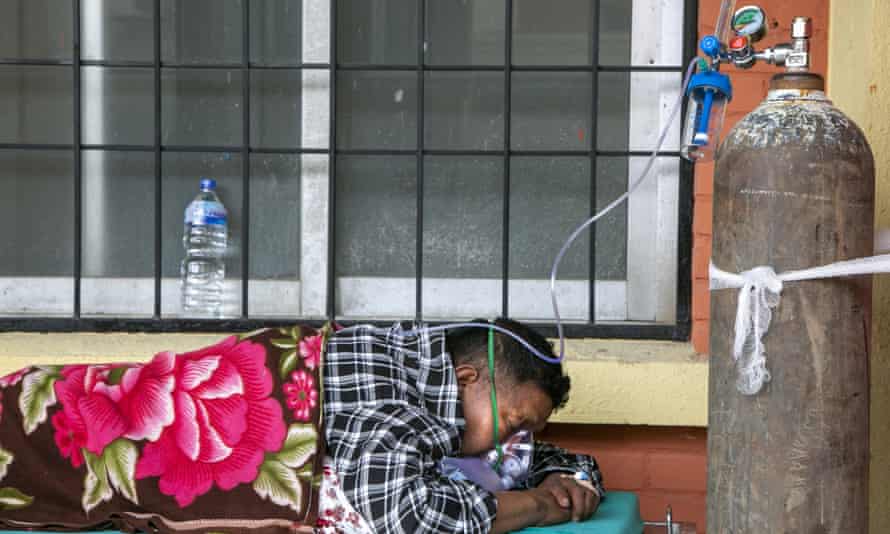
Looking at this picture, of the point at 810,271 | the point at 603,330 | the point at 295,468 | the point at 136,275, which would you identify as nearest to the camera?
the point at 810,271

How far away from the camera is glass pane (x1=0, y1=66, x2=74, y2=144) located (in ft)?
11.1

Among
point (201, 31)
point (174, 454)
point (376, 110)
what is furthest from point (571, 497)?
point (201, 31)

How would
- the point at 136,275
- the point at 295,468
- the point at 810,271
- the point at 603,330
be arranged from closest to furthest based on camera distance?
the point at 810,271, the point at 295,468, the point at 603,330, the point at 136,275

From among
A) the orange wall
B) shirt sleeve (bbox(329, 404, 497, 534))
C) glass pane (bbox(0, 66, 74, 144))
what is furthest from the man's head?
glass pane (bbox(0, 66, 74, 144))

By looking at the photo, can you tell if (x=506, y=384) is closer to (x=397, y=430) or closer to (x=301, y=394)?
(x=397, y=430)

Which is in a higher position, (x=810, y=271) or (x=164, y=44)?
(x=164, y=44)

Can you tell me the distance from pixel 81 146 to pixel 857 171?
216 centimetres

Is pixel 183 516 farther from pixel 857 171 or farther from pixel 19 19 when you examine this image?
pixel 19 19

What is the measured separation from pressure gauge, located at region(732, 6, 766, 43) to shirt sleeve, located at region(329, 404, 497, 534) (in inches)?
38.0

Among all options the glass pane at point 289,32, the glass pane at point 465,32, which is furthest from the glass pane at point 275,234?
the glass pane at point 465,32

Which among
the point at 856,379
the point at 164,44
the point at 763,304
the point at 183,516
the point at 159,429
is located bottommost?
the point at 183,516

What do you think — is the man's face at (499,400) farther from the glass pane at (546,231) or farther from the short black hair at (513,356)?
the glass pane at (546,231)

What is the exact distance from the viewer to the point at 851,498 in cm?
209

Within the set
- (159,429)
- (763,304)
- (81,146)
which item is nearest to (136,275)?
(81,146)
